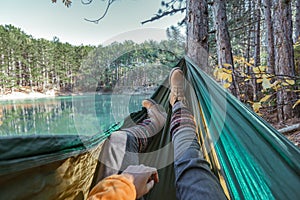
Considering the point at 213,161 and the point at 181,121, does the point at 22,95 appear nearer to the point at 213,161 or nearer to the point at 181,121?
the point at 181,121

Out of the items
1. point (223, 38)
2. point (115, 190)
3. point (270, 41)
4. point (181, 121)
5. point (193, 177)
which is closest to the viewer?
point (115, 190)

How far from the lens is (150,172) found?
1.75 ft

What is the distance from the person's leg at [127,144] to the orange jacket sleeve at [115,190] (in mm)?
113

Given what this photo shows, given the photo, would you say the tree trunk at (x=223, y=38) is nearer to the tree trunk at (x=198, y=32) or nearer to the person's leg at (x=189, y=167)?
the tree trunk at (x=198, y=32)

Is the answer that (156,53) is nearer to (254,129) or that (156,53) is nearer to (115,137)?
(115,137)

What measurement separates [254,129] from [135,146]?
17.7 inches

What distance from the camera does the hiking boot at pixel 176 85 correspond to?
107 centimetres

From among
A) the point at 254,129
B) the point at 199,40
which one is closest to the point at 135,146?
the point at 254,129

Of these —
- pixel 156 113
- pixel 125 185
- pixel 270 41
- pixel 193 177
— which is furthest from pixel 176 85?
pixel 270 41

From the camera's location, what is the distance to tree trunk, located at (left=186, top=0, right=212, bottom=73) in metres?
1.26

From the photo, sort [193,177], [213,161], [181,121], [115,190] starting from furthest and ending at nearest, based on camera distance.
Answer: [181,121]
[213,161]
[193,177]
[115,190]

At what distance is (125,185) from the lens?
0.43 m

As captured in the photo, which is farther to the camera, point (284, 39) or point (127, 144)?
point (284, 39)

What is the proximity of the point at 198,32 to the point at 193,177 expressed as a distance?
1003 mm
